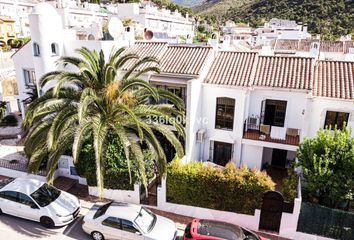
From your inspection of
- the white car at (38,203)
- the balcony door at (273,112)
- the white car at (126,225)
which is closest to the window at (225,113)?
the balcony door at (273,112)

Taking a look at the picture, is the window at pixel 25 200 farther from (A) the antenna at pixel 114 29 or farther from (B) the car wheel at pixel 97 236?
(A) the antenna at pixel 114 29

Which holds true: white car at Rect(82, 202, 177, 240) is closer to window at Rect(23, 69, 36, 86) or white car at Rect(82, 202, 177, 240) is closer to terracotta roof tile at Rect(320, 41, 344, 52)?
window at Rect(23, 69, 36, 86)

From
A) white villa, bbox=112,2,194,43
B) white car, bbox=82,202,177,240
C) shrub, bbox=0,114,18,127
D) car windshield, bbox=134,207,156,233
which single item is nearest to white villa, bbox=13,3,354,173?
car windshield, bbox=134,207,156,233

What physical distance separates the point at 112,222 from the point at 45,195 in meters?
3.97

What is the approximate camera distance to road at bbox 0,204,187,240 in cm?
1159

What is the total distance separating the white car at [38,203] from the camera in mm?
11992

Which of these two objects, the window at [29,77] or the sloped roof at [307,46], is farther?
the sloped roof at [307,46]

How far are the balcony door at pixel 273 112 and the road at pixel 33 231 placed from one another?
9.39 meters

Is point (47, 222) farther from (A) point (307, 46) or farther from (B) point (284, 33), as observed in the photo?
(B) point (284, 33)

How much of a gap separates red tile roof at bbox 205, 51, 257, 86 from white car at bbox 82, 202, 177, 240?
30.1 ft

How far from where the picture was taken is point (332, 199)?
12500 millimetres

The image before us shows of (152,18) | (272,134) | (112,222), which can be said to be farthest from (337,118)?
(152,18)

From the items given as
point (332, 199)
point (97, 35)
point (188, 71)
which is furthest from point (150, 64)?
point (332, 199)

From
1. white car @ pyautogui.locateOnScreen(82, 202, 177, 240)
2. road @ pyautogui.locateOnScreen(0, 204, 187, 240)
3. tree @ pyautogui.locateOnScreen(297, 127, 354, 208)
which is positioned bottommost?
road @ pyautogui.locateOnScreen(0, 204, 187, 240)
